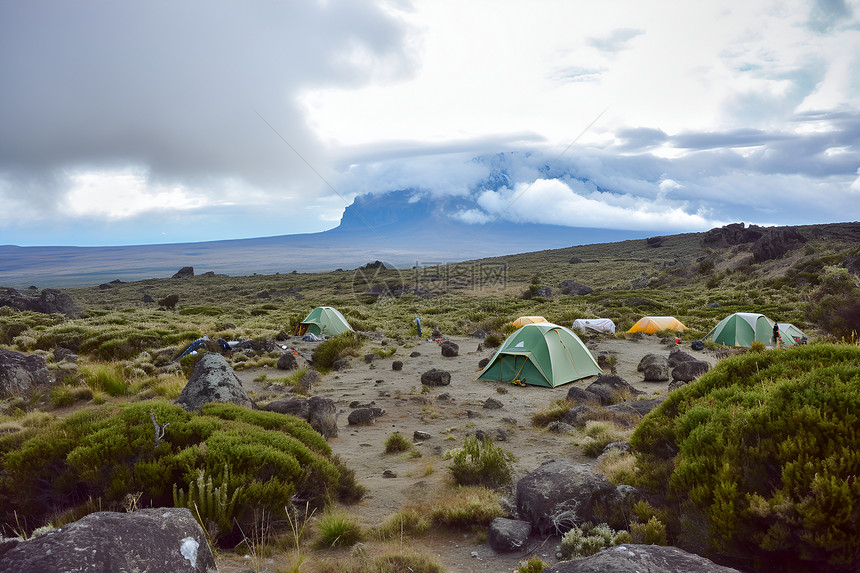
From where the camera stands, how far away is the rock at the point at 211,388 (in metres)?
9.20

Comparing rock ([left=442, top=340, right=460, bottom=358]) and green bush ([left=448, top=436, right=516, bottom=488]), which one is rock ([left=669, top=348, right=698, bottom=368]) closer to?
rock ([left=442, top=340, right=460, bottom=358])

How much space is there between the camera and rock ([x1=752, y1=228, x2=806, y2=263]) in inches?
2153

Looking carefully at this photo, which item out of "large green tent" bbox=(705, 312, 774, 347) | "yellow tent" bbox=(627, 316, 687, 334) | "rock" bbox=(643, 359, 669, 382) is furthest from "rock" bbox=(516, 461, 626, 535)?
"yellow tent" bbox=(627, 316, 687, 334)

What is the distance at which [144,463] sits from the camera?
5.77m

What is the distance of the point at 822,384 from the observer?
5.14m

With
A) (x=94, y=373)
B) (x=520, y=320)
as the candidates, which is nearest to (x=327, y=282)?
(x=520, y=320)

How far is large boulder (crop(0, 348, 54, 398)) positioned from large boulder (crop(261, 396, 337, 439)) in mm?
6723

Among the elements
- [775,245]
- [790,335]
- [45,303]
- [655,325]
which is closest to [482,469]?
[790,335]

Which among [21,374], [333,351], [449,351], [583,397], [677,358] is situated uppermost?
[21,374]

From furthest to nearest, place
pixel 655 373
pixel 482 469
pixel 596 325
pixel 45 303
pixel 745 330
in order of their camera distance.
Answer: pixel 45 303
pixel 596 325
pixel 745 330
pixel 655 373
pixel 482 469

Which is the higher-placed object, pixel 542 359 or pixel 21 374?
pixel 21 374

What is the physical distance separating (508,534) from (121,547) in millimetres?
3794

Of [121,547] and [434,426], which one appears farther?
[434,426]

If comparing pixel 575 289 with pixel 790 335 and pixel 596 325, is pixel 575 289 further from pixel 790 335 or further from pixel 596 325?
pixel 790 335
